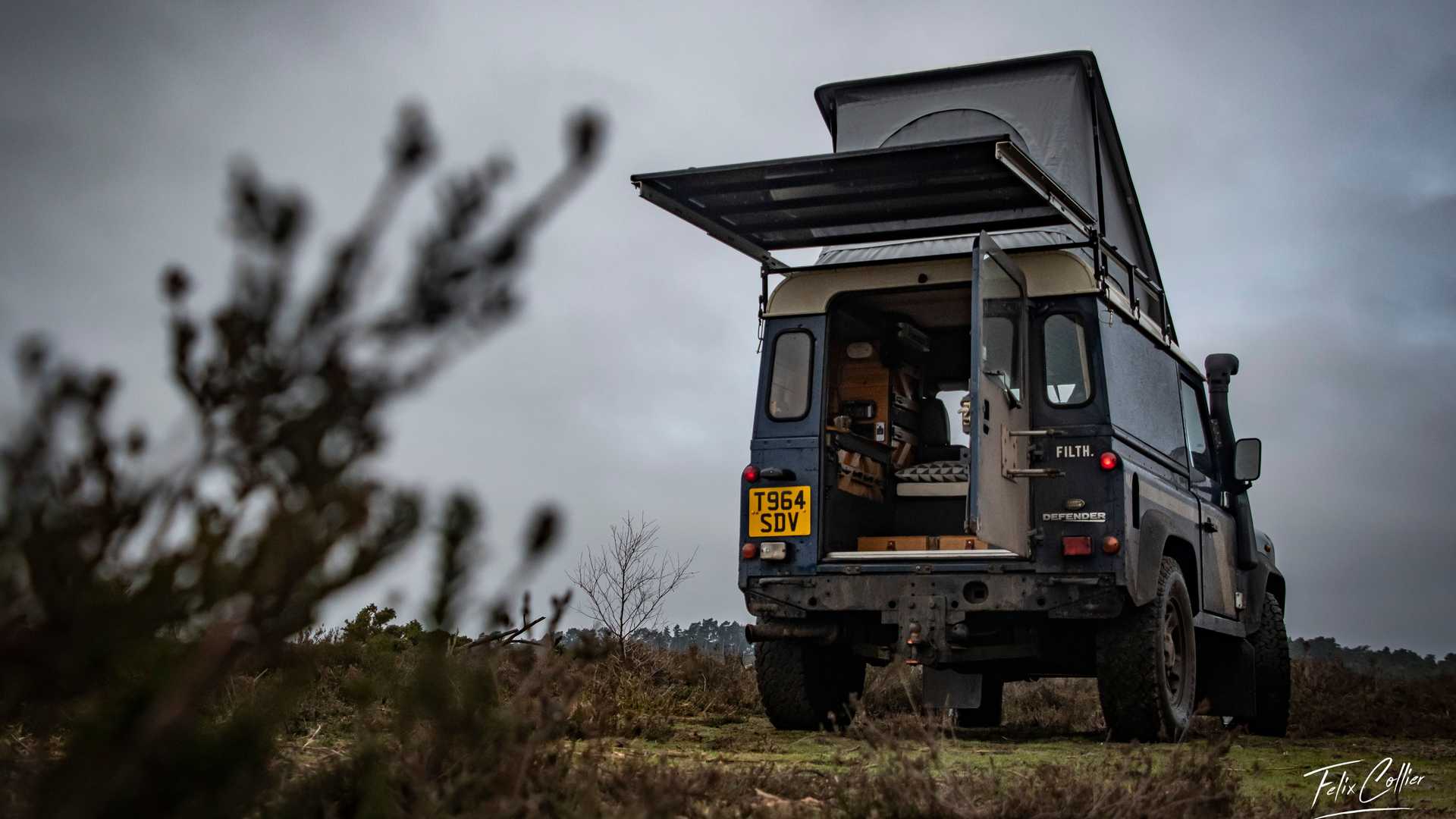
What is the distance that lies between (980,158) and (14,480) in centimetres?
634

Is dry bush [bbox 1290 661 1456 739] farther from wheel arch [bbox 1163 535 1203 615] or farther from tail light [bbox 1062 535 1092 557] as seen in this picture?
tail light [bbox 1062 535 1092 557]

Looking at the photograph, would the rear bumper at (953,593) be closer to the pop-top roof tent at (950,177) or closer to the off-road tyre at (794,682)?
the off-road tyre at (794,682)

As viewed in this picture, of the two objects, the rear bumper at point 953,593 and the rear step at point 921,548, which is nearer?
the rear bumper at point 953,593

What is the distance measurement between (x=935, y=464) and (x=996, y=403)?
1806mm

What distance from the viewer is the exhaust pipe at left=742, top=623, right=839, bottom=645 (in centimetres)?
812

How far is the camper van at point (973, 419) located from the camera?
7594 millimetres

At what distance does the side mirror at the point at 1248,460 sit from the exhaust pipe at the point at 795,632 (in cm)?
408

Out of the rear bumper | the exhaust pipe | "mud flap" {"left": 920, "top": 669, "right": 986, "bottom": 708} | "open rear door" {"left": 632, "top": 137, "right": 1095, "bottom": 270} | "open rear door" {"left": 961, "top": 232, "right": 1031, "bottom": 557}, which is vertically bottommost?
"mud flap" {"left": 920, "top": 669, "right": 986, "bottom": 708}

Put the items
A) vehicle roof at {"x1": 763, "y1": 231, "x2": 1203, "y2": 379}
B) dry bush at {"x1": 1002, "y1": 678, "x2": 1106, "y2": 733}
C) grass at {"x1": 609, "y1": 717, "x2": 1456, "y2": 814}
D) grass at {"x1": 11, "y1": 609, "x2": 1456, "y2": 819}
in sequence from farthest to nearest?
dry bush at {"x1": 1002, "y1": 678, "x2": 1106, "y2": 733}
vehicle roof at {"x1": 763, "y1": 231, "x2": 1203, "y2": 379}
grass at {"x1": 609, "y1": 717, "x2": 1456, "y2": 814}
grass at {"x1": 11, "y1": 609, "x2": 1456, "y2": 819}

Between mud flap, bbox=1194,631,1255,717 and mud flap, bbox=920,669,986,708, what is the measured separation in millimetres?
2942

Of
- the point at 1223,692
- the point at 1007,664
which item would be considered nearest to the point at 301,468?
the point at 1007,664
